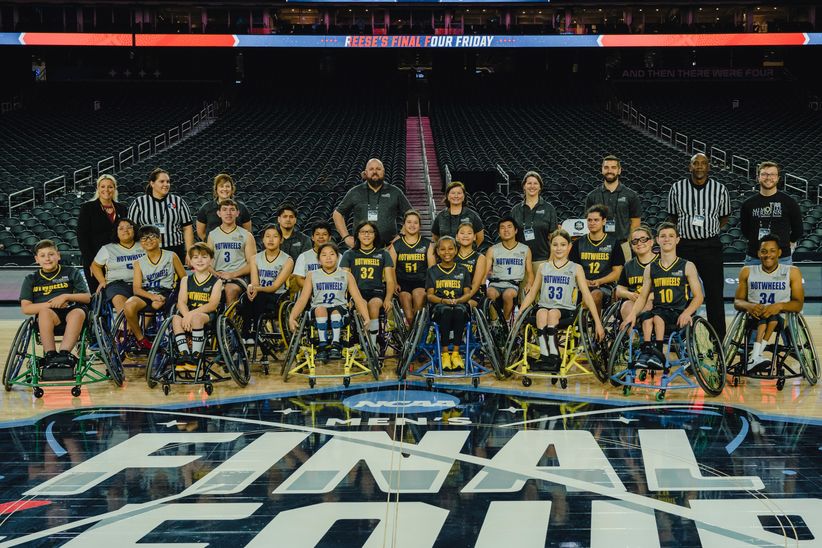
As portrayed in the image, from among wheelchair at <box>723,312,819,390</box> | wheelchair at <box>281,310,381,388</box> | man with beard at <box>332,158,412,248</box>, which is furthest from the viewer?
man with beard at <box>332,158,412,248</box>

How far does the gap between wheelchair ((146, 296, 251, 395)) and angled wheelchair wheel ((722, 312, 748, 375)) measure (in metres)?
3.30

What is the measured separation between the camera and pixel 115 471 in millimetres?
4145

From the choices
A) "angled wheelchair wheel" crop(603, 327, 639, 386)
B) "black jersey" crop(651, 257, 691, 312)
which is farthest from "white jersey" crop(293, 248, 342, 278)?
"black jersey" crop(651, 257, 691, 312)

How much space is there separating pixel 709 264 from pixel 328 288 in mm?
2778

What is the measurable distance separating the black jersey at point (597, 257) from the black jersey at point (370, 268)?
4.66 feet

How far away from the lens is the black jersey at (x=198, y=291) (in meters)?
5.88

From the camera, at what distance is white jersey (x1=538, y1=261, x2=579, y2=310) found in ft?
19.4

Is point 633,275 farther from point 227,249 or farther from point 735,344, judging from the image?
point 227,249

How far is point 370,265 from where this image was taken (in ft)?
21.1

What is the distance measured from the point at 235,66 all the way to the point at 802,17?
59.4ft

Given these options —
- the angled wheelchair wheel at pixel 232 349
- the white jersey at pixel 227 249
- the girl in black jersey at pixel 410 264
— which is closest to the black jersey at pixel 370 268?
the girl in black jersey at pixel 410 264

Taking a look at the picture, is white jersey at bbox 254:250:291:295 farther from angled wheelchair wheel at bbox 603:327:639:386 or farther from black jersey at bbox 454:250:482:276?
angled wheelchair wheel at bbox 603:327:639:386

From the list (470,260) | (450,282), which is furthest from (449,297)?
(470,260)

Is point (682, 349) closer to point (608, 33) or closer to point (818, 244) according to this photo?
point (818, 244)
